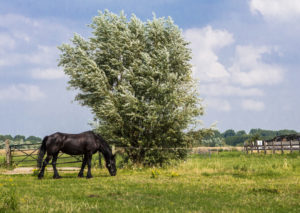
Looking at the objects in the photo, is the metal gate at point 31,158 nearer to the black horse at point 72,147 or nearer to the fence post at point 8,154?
the fence post at point 8,154

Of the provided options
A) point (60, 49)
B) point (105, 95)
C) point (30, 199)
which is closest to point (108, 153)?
point (105, 95)

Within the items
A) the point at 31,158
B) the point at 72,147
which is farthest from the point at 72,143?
the point at 31,158

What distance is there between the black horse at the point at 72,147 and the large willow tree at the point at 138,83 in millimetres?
4221

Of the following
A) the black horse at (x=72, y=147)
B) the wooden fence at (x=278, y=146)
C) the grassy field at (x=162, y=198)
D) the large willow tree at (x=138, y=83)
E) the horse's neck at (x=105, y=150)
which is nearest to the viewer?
the grassy field at (x=162, y=198)

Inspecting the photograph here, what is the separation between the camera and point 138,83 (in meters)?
22.1

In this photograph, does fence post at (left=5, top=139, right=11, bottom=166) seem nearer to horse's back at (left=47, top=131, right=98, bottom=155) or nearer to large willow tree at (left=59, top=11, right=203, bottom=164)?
large willow tree at (left=59, top=11, right=203, bottom=164)

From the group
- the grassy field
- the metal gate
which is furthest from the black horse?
the grassy field

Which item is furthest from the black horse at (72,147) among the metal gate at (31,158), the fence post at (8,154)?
the fence post at (8,154)

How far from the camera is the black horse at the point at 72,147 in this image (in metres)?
17.0

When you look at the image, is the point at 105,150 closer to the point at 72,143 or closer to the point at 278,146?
the point at 72,143

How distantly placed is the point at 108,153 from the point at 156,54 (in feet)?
29.7

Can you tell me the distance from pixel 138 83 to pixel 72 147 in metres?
6.79

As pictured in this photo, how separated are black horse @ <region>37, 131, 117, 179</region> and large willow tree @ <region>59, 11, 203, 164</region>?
4221 millimetres

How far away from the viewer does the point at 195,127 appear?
23.2 m
